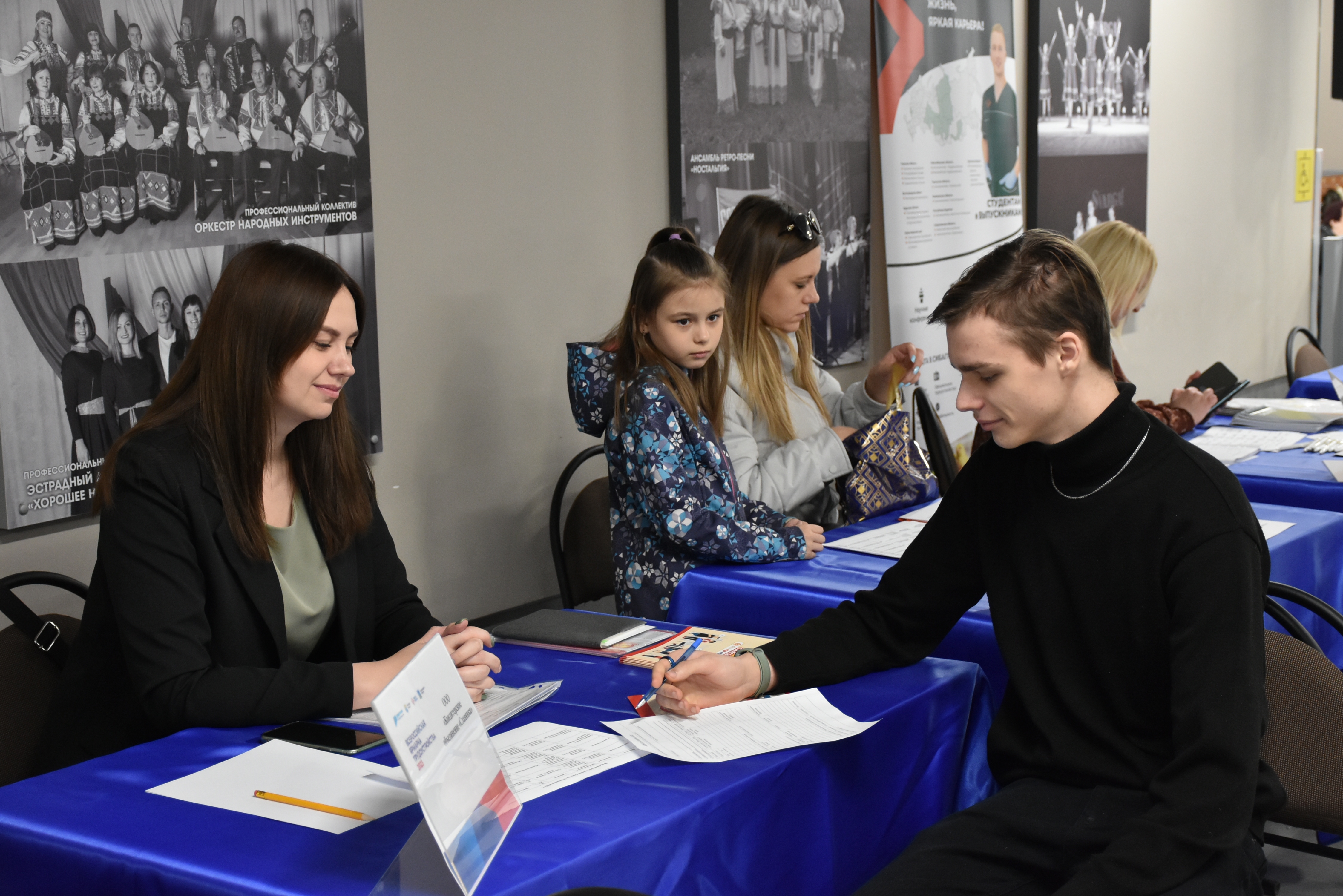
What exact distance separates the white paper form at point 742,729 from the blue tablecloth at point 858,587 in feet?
1.59

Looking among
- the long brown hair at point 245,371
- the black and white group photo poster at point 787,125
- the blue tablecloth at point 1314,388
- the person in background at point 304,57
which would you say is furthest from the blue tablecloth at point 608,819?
the blue tablecloth at point 1314,388

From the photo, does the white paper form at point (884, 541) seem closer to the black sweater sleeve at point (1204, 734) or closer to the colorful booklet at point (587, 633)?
the colorful booklet at point (587, 633)

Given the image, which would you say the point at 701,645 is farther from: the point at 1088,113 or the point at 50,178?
the point at 1088,113

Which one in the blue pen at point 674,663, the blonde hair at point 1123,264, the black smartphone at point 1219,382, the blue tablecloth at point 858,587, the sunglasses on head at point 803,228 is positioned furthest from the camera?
the black smartphone at point 1219,382

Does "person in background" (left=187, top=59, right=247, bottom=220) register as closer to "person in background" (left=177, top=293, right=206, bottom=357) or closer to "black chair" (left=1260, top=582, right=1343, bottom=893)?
"person in background" (left=177, top=293, right=206, bottom=357)

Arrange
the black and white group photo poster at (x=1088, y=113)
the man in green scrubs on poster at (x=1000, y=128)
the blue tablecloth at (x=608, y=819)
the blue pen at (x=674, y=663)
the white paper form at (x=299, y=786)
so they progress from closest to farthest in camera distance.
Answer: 1. the blue tablecloth at (x=608, y=819)
2. the white paper form at (x=299, y=786)
3. the blue pen at (x=674, y=663)
4. the man in green scrubs on poster at (x=1000, y=128)
5. the black and white group photo poster at (x=1088, y=113)

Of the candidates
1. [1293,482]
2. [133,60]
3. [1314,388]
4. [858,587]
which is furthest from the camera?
[1314,388]

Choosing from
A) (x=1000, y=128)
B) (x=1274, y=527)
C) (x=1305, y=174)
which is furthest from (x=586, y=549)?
(x=1305, y=174)

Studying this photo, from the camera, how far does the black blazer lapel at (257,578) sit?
1.75m

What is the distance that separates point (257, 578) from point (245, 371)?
304 mm

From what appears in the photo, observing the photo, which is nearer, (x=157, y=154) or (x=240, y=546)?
(x=240, y=546)

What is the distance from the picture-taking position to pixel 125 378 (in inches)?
98.2

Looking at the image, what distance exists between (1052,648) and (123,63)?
2068 mm

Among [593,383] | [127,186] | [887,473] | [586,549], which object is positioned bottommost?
[586,549]
